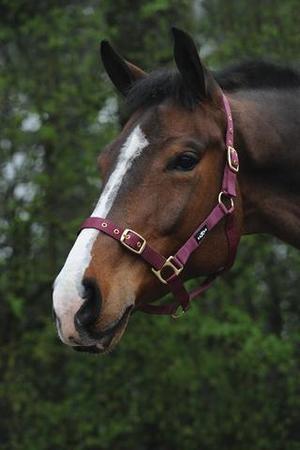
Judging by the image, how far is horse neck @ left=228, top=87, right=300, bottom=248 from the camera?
3.55m

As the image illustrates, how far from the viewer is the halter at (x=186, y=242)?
314 centimetres

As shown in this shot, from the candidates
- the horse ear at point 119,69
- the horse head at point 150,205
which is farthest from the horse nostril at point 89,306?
the horse ear at point 119,69

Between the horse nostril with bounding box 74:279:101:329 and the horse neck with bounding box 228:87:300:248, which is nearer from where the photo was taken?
the horse nostril with bounding box 74:279:101:329

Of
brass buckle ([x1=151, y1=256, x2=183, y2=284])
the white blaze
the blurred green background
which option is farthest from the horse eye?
the blurred green background

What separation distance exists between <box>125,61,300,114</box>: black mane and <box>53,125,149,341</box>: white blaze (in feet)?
0.61

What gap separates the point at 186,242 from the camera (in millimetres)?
3311

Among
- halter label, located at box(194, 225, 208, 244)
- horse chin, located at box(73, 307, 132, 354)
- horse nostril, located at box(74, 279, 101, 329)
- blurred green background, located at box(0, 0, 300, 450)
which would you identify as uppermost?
horse nostril, located at box(74, 279, 101, 329)

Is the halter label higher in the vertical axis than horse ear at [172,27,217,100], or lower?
lower

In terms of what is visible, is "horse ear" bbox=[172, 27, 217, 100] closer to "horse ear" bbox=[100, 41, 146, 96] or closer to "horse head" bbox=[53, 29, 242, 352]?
"horse head" bbox=[53, 29, 242, 352]

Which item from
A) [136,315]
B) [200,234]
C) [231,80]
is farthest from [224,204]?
[136,315]

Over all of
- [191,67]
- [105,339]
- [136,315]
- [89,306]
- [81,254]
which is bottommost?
[136,315]

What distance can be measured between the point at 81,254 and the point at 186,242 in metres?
0.47

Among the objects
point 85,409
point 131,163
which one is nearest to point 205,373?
point 85,409

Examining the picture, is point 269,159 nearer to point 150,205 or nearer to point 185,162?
point 185,162
